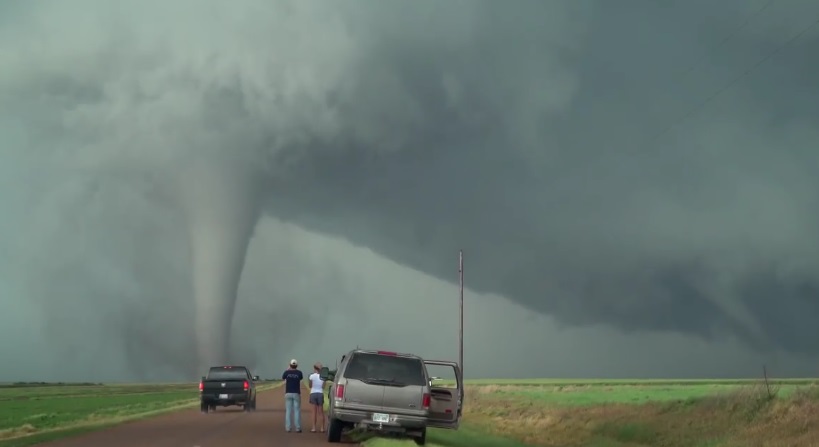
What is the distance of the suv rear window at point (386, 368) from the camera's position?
22.4m

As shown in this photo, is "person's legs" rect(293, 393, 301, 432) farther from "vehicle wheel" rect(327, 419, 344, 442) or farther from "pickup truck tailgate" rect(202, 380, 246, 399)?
"pickup truck tailgate" rect(202, 380, 246, 399)

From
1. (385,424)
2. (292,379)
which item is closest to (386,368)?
(385,424)

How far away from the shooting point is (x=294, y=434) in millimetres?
26234

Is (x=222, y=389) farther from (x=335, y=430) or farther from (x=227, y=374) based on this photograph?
(x=335, y=430)

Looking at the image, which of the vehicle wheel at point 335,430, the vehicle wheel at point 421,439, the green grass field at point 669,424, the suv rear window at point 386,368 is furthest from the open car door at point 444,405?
the vehicle wheel at point 335,430

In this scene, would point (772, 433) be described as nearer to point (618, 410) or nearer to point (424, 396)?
point (424, 396)

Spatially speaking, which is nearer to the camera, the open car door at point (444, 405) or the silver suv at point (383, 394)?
the silver suv at point (383, 394)

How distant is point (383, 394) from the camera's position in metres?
22.0

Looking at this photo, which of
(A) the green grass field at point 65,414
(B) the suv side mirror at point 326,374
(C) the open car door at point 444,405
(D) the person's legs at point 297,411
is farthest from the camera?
(A) the green grass field at point 65,414

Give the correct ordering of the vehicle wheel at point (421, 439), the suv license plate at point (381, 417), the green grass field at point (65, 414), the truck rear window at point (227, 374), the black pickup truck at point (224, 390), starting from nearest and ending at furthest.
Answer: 1. the suv license plate at point (381, 417)
2. the vehicle wheel at point (421, 439)
3. the green grass field at point (65, 414)
4. the black pickup truck at point (224, 390)
5. the truck rear window at point (227, 374)

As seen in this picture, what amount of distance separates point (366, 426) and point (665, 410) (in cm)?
1942

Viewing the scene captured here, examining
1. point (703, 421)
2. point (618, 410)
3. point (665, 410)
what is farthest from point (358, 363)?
point (618, 410)

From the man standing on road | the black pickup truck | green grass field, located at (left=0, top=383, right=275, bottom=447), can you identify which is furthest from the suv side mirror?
the black pickup truck

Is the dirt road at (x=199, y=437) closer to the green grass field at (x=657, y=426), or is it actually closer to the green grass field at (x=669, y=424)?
the green grass field at (x=657, y=426)
